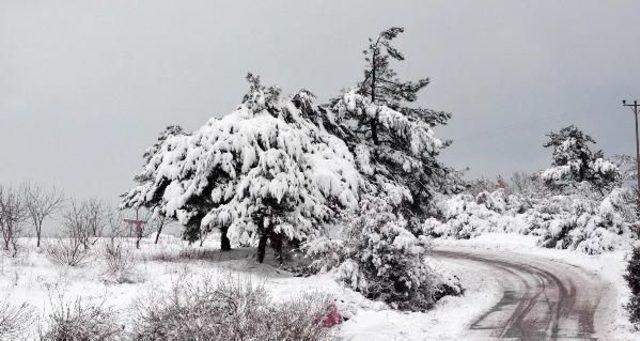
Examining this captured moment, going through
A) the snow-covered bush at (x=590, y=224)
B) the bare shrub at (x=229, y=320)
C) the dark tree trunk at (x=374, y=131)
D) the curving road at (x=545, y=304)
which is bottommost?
the curving road at (x=545, y=304)

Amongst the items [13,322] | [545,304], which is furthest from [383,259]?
[13,322]

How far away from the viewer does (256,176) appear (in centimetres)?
1688

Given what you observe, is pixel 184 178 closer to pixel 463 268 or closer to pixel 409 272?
pixel 409 272

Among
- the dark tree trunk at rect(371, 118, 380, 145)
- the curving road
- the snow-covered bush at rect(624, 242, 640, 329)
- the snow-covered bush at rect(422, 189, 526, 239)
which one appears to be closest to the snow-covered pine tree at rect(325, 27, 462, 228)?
the dark tree trunk at rect(371, 118, 380, 145)

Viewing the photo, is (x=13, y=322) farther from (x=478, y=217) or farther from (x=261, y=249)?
Result: (x=478, y=217)

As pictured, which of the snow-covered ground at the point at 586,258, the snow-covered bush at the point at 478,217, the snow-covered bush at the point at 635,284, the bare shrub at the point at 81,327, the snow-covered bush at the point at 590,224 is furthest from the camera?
the snow-covered bush at the point at 478,217

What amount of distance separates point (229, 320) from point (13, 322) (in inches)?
163

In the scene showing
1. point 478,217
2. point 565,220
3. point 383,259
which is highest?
point 478,217

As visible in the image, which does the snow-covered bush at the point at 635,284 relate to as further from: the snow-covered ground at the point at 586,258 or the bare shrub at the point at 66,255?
the bare shrub at the point at 66,255

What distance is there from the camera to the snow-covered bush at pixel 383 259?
50.9 ft

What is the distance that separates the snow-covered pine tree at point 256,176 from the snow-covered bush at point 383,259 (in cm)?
145

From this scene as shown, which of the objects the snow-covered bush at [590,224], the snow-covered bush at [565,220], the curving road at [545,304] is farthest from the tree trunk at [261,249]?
the snow-covered bush at [590,224]

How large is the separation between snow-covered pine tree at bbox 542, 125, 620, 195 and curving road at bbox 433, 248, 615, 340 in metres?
11.3

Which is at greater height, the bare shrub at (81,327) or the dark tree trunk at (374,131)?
the dark tree trunk at (374,131)
